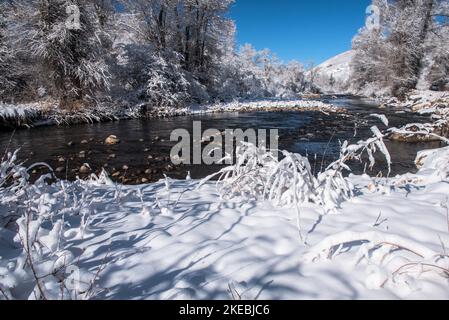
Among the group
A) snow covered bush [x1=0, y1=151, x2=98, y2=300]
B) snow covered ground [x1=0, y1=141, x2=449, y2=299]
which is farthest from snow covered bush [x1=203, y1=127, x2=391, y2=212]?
snow covered bush [x1=0, y1=151, x2=98, y2=300]

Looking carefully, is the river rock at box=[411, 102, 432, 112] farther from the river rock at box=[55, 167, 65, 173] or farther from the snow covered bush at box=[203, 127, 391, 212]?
the river rock at box=[55, 167, 65, 173]

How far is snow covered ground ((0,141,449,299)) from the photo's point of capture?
→ 1501mm

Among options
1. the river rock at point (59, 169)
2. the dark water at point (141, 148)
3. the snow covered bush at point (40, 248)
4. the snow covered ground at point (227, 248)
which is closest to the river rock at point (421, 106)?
the dark water at point (141, 148)

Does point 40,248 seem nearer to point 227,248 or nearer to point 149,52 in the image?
point 227,248

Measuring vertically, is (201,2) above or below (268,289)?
above

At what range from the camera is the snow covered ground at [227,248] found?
150 centimetres

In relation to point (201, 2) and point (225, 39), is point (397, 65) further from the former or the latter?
point (201, 2)

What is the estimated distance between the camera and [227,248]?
78.5 inches

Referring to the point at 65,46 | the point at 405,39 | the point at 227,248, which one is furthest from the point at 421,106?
the point at 65,46

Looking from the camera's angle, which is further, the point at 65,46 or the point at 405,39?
the point at 405,39

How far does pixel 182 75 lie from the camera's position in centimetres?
2048

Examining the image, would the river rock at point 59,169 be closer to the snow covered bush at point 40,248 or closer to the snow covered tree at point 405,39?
the snow covered bush at point 40,248
